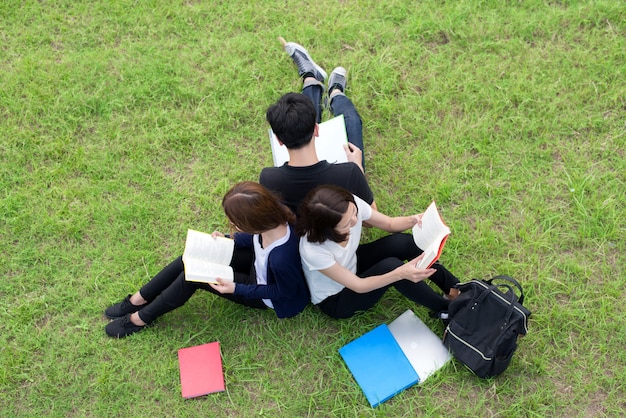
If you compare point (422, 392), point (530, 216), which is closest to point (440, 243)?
point (422, 392)

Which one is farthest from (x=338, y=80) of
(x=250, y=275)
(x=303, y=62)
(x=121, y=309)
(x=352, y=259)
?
(x=121, y=309)

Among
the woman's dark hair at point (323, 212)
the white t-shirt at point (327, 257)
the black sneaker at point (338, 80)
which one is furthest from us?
the black sneaker at point (338, 80)

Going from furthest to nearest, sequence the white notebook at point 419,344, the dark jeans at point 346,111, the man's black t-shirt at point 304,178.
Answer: the dark jeans at point 346,111, the white notebook at point 419,344, the man's black t-shirt at point 304,178

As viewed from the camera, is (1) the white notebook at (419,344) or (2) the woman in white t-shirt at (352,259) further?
(1) the white notebook at (419,344)

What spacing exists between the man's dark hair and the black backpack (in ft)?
4.53

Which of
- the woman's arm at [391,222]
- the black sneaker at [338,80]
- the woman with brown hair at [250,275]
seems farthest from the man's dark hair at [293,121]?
the black sneaker at [338,80]

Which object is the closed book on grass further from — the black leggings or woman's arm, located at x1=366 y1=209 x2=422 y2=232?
woman's arm, located at x1=366 y1=209 x2=422 y2=232

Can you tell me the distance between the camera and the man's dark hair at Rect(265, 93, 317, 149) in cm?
282

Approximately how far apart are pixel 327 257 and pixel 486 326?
110cm

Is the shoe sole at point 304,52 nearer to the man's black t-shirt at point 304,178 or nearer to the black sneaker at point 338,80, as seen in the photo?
the black sneaker at point 338,80

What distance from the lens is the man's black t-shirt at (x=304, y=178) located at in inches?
116

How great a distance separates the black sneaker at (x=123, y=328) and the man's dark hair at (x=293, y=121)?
5.55 feet

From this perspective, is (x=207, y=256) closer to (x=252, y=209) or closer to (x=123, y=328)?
(x=252, y=209)

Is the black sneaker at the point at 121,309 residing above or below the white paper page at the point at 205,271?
below
